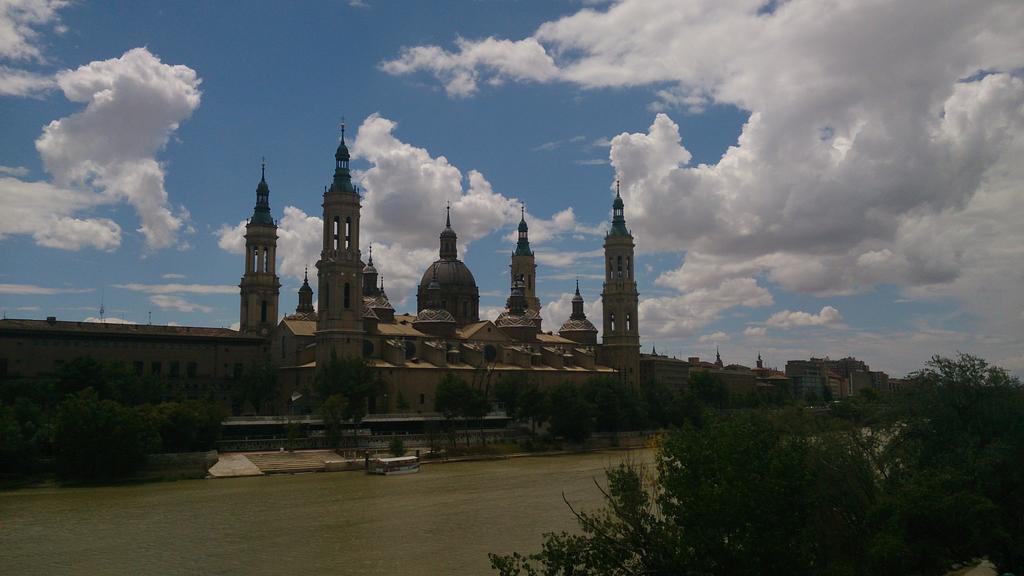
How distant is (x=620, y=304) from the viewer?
109m

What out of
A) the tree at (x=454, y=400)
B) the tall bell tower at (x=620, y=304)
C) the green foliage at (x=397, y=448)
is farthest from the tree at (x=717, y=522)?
the tall bell tower at (x=620, y=304)

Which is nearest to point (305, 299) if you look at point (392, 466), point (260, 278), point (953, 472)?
point (260, 278)

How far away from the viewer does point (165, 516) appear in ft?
129

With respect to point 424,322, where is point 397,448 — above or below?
below

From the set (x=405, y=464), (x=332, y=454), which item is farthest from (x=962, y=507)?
(x=332, y=454)

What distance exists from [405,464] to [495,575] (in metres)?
31.3

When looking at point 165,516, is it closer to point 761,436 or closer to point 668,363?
point 761,436

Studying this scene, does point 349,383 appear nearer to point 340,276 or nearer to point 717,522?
point 340,276

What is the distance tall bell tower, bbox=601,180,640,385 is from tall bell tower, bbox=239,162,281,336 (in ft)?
130

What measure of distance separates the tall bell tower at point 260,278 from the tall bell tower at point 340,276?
13318mm

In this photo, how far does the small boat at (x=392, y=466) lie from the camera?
5738cm

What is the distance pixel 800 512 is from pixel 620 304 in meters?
87.9

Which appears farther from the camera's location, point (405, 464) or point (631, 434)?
point (631, 434)

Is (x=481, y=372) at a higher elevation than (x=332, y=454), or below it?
higher
